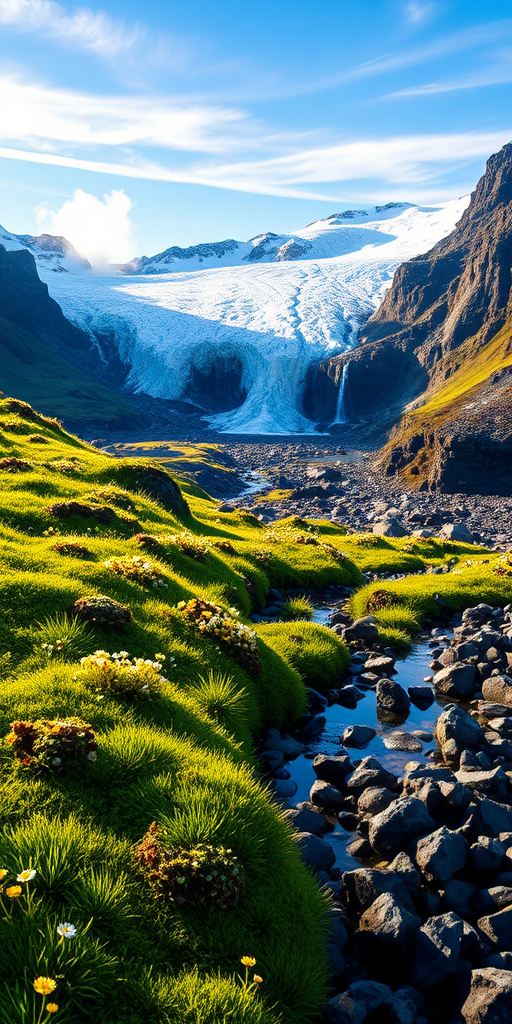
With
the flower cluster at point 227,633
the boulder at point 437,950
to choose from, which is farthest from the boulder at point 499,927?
the flower cluster at point 227,633

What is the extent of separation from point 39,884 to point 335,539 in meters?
33.2

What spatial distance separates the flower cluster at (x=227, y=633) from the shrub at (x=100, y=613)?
91.5 inches

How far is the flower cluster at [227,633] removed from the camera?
13617mm

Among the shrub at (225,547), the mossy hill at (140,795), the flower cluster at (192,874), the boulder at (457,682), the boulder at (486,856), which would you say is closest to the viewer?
the mossy hill at (140,795)

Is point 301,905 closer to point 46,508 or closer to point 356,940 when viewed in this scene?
point 356,940

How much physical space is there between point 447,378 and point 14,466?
452ft

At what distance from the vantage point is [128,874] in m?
6.41

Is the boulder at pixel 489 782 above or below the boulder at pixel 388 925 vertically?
below

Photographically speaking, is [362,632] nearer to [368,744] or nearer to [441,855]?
[368,744]

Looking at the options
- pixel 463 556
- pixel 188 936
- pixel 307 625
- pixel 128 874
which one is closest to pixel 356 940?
pixel 188 936

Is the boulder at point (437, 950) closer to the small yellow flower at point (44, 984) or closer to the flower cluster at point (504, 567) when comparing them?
the small yellow flower at point (44, 984)

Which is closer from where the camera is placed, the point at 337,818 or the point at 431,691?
the point at 337,818

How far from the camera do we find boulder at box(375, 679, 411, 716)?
15.5 m

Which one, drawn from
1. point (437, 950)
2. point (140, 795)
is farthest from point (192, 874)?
point (437, 950)
